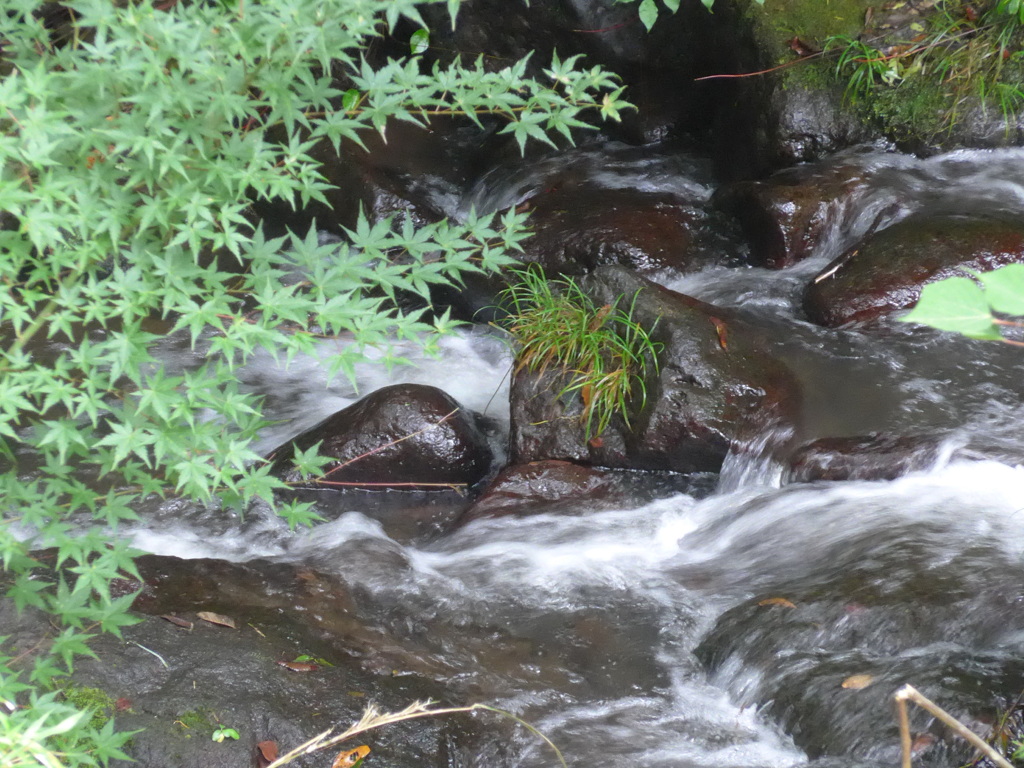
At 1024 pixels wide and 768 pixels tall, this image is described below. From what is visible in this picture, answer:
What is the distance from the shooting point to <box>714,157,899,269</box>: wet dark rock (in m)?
6.28

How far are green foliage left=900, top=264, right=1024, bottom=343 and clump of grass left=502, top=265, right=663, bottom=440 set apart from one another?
380 cm

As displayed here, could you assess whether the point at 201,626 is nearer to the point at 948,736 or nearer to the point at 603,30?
the point at 948,736

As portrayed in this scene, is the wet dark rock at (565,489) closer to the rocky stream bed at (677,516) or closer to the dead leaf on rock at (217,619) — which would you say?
the rocky stream bed at (677,516)

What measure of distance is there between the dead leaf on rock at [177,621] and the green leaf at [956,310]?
2761 millimetres

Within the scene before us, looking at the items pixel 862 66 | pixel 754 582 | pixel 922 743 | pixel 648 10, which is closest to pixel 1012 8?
pixel 862 66

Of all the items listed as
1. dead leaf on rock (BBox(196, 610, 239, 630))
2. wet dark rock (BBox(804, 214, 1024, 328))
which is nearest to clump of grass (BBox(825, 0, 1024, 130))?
wet dark rock (BBox(804, 214, 1024, 328))

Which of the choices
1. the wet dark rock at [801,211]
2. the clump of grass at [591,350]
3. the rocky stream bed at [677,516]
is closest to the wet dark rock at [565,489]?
the rocky stream bed at [677,516]

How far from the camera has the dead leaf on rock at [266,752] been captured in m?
2.62

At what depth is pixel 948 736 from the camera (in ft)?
7.88

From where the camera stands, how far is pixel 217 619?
3.28 meters

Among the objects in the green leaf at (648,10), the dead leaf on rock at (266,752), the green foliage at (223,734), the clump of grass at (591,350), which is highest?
the green leaf at (648,10)

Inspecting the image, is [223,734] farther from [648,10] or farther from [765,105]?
[765,105]

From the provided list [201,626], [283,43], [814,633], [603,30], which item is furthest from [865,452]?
[603,30]

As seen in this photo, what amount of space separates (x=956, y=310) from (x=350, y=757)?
2204 mm
